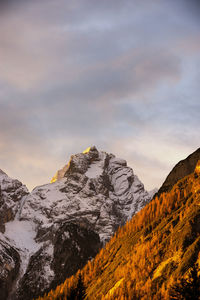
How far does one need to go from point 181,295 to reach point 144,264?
53864 millimetres

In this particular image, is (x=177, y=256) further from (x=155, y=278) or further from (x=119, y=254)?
(x=119, y=254)

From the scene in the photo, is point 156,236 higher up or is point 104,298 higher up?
point 156,236

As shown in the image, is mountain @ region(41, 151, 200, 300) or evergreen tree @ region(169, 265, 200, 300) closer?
evergreen tree @ region(169, 265, 200, 300)

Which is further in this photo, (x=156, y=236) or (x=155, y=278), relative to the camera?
(x=156, y=236)

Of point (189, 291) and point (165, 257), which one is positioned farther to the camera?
point (165, 257)

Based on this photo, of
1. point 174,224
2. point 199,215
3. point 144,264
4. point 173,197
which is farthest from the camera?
point 173,197

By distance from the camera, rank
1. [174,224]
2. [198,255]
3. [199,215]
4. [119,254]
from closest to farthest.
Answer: [198,255], [199,215], [174,224], [119,254]

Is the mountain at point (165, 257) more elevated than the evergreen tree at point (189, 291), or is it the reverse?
the mountain at point (165, 257)

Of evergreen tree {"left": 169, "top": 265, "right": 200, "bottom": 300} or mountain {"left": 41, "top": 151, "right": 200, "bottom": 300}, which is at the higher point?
mountain {"left": 41, "top": 151, "right": 200, "bottom": 300}

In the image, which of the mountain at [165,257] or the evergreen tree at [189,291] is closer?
the evergreen tree at [189,291]

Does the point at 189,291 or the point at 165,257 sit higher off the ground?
the point at 165,257

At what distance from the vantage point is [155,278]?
9562cm

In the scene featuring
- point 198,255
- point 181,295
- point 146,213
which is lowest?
point 181,295

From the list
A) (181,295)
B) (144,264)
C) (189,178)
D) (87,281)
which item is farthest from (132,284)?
(87,281)
